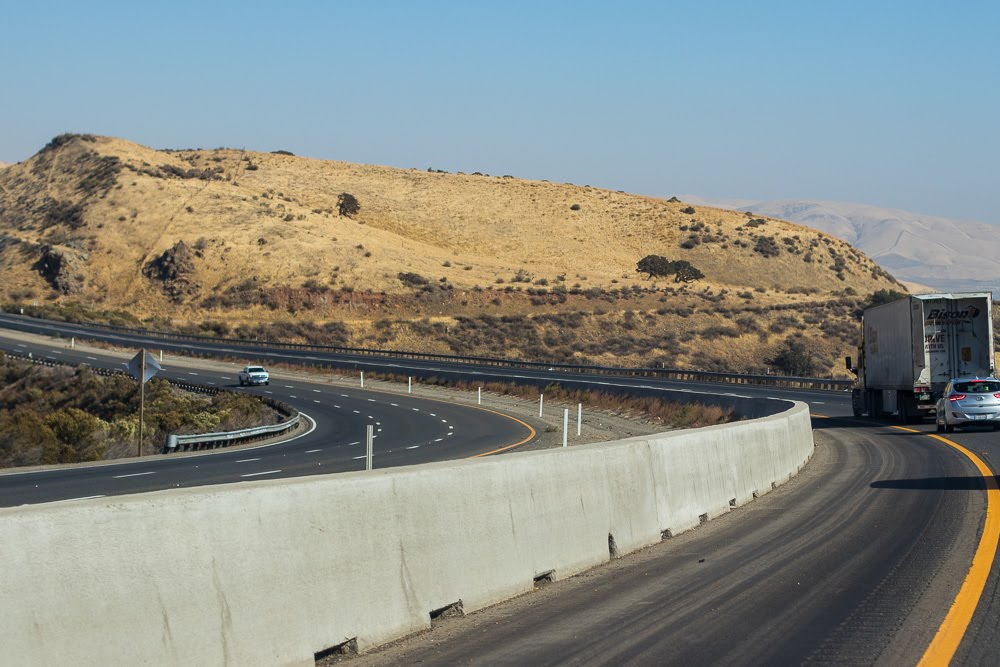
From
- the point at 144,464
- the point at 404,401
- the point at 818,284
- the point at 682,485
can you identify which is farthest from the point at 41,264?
the point at 682,485

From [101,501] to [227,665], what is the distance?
3.65ft

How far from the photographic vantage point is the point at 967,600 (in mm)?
8992

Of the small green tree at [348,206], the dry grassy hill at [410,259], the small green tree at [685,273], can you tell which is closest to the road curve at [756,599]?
the dry grassy hill at [410,259]

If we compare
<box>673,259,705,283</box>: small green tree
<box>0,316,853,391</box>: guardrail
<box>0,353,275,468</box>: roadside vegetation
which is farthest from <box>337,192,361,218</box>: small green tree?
<box>0,353,275,468</box>: roadside vegetation

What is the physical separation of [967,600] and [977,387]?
2078 cm

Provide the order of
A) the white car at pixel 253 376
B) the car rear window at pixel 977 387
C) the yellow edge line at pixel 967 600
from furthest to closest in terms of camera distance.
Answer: the white car at pixel 253 376, the car rear window at pixel 977 387, the yellow edge line at pixel 967 600

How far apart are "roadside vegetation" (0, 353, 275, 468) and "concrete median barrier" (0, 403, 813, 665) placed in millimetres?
24845

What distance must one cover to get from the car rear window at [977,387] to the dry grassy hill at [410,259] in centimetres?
4919

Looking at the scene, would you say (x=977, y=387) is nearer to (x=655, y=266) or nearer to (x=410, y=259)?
(x=410, y=259)

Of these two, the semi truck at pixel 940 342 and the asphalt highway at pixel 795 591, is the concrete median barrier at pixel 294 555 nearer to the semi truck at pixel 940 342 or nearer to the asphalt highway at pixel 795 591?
the asphalt highway at pixel 795 591

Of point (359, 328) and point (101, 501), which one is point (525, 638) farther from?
point (359, 328)

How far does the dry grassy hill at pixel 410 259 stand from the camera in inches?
3541

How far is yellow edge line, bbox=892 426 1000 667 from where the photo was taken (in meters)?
7.46

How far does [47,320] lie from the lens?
289 ft
